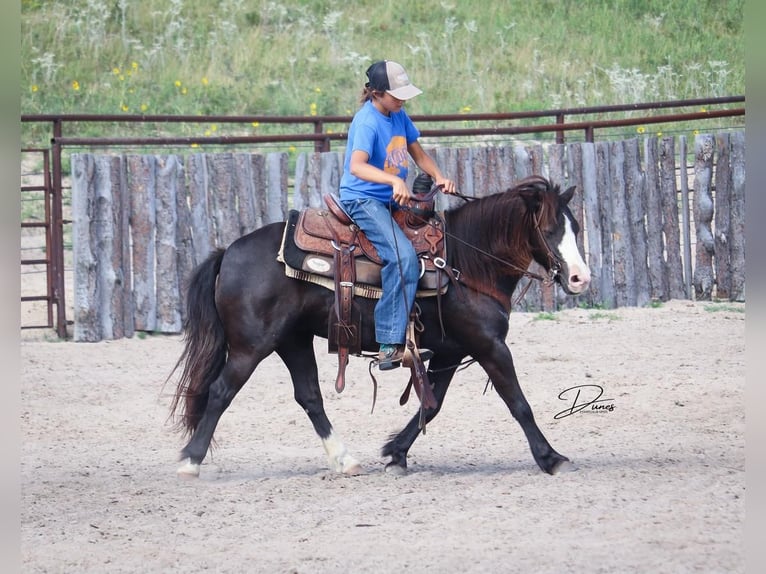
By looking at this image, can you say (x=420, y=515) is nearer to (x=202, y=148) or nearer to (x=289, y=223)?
(x=289, y=223)

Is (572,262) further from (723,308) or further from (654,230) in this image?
(654,230)

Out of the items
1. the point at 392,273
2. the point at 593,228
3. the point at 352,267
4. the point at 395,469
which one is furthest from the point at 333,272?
the point at 593,228

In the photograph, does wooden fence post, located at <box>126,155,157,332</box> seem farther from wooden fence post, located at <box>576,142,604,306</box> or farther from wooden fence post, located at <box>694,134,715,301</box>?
wooden fence post, located at <box>694,134,715,301</box>

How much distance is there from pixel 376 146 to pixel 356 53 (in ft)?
42.4

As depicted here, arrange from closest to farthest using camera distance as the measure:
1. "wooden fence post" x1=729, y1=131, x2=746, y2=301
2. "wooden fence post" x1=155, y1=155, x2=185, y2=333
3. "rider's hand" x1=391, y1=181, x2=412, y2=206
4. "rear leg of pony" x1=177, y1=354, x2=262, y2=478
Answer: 1. "rider's hand" x1=391, y1=181, x2=412, y2=206
2. "rear leg of pony" x1=177, y1=354, x2=262, y2=478
3. "wooden fence post" x1=155, y1=155, x2=185, y2=333
4. "wooden fence post" x1=729, y1=131, x2=746, y2=301

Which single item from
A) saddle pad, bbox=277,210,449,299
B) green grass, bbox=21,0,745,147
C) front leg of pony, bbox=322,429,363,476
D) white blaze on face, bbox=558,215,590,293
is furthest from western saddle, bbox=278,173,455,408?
green grass, bbox=21,0,745,147

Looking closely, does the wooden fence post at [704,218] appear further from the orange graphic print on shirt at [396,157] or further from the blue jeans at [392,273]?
the blue jeans at [392,273]

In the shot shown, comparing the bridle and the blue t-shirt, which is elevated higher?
the blue t-shirt

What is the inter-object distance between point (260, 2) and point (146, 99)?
4369mm

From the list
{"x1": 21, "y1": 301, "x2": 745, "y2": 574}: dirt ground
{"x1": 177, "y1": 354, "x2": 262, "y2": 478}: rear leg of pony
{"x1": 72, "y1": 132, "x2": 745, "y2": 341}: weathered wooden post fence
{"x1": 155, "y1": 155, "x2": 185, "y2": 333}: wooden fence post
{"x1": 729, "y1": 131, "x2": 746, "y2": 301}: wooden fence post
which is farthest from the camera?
{"x1": 729, "y1": 131, "x2": 746, "y2": 301}: wooden fence post

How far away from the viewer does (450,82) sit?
17906mm

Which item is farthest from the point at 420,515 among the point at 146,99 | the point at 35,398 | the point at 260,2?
the point at 260,2

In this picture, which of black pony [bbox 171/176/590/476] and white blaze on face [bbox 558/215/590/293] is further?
black pony [bbox 171/176/590/476]

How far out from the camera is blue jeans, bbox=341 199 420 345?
6039 millimetres
